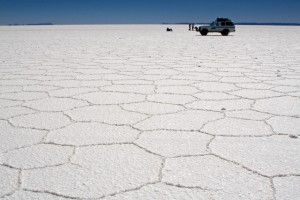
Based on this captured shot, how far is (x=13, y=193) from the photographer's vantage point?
118 cm

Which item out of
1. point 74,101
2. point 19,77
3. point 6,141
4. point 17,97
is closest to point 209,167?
point 6,141

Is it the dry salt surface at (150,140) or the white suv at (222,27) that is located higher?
the white suv at (222,27)

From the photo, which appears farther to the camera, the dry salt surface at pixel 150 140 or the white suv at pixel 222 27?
the white suv at pixel 222 27

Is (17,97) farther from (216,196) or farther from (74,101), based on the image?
(216,196)

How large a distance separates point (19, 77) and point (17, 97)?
101 cm

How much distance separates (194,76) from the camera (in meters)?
3.50

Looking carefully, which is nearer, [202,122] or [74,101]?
[202,122]

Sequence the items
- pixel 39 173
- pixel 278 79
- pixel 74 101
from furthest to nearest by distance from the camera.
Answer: pixel 278 79, pixel 74 101, pixel 39 173

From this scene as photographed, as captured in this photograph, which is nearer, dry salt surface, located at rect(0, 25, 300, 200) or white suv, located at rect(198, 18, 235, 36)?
dry salt surface, located at rect(0, 25, 300, 200)

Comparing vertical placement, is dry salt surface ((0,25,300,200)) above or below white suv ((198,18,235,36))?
below

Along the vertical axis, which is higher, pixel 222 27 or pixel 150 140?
pixel 222 27

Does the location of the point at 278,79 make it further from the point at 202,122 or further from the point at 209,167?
the point at 209,167

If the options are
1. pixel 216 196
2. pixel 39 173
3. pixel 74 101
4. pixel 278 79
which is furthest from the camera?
pixel 278 79

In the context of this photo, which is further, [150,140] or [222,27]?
[222,27]
